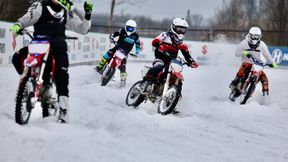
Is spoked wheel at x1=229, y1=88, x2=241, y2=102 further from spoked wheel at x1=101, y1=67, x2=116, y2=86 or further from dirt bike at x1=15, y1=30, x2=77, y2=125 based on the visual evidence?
dirt bike at x1=15, y1=30, x2=77, y2=125

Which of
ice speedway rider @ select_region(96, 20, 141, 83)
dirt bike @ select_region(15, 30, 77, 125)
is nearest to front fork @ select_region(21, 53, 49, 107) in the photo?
dirt bike @ select_region(15, 30, 77, 125)

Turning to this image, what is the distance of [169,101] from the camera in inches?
386

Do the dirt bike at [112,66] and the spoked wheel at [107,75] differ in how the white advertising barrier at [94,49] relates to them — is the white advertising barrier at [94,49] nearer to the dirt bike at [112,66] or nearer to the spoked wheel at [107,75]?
the dirt bike at [112,66]

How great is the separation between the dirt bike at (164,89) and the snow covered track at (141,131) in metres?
0.23

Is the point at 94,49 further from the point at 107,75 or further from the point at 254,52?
the point at 254,52

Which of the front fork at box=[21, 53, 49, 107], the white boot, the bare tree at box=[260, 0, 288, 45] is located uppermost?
the bare tree at box=[260, 0, 288, 45]

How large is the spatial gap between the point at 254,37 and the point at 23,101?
797 centimetres

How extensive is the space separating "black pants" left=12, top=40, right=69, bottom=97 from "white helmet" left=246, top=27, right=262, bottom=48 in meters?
7.14

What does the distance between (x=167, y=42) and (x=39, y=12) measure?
12.7 feet

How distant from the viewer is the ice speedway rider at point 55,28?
23.1 ft

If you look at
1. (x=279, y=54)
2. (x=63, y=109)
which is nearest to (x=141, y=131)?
(x=63, y=109)

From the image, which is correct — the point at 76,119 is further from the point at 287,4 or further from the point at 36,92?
the point at 287,4

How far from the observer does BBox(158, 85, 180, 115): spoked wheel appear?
31.6 feet

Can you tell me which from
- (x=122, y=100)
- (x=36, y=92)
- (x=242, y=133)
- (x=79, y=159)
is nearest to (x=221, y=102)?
(x=122, y=100)
